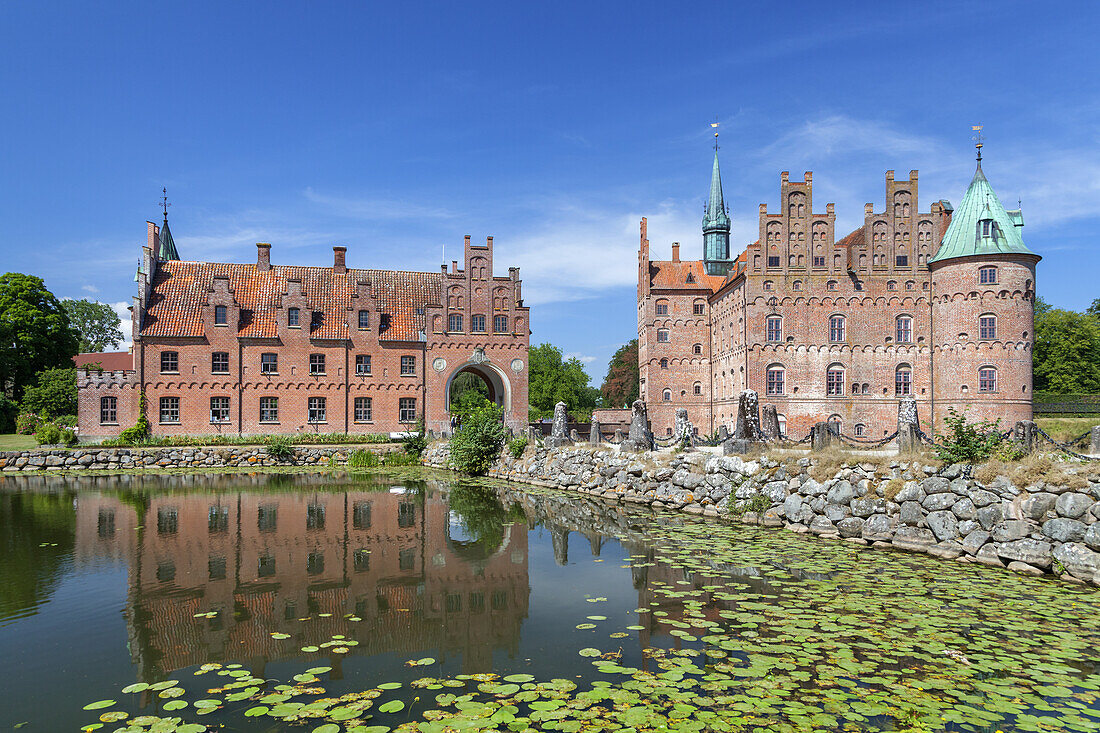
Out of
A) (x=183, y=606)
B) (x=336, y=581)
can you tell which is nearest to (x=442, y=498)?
(x=336, y=581)

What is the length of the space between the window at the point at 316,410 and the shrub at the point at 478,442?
1331 cm

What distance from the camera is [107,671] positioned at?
693 centimetres

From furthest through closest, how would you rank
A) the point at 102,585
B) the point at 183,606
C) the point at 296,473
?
the point at 296,473 < the point at 102,585 < the point at 183,606

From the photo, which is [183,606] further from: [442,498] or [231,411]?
[231,411]

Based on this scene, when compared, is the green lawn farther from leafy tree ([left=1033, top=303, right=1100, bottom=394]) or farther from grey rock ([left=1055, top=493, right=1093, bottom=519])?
leafy tree ([left=1033, top=303, right=1100, bottom=394])

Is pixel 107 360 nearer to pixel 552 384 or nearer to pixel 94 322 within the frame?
pixel 94 322

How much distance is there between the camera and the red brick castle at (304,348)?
120 ft

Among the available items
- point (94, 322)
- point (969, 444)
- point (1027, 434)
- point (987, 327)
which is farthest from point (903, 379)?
point (94, 322)

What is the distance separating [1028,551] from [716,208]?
4425cm

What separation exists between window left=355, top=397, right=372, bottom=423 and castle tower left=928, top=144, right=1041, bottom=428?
3260 centimetres

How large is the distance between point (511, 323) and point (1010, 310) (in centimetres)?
2786

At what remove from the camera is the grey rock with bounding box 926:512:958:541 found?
1242cm

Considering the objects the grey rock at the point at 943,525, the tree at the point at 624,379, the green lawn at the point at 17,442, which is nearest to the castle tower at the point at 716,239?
the tree at the point at 624,379

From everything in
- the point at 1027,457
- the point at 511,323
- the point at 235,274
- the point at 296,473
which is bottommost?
the point at 296,473
